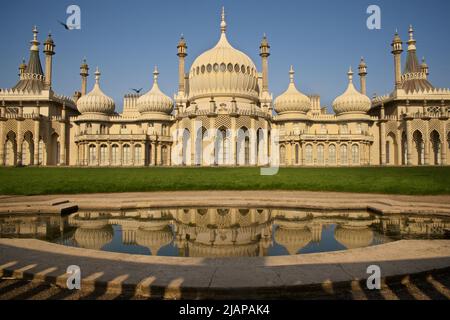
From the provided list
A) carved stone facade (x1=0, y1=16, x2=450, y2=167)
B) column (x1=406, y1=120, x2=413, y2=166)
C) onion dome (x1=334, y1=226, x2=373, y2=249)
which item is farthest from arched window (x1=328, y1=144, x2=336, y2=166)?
onion dome (x1=334, y1=226, x2=373, y2=249)

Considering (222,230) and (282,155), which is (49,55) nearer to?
(282,155)

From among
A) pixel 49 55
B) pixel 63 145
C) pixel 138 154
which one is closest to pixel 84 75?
pixel 49 55

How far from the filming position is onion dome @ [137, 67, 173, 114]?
49625 mm

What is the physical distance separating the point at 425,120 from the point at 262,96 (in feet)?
74.8

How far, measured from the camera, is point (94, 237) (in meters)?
8.19

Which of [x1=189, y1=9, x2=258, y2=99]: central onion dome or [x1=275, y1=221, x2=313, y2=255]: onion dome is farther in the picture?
[x1=189, y1=9, x2=258, y2=99]: central onion dome

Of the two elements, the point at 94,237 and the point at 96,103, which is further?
the point at 96,103

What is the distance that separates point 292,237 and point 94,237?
4788 millimetres

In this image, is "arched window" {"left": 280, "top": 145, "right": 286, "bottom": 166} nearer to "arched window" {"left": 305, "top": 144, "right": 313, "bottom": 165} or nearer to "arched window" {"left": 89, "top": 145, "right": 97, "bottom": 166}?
"arched window" {"left": 305, "top": 144, "right": 313, "bottom": 165}

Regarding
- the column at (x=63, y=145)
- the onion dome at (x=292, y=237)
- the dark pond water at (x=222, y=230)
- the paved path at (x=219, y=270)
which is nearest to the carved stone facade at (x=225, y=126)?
the column at (x=63, y=145)

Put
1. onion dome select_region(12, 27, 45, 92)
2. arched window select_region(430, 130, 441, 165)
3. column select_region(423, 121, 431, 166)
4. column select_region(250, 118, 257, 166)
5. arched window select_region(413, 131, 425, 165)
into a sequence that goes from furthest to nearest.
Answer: onion dome select_region(12, 27, 45, 92), arched window select_region(430, 130, 441, 165), arched window select_region(413, 131, 425, 165), column select_region(423, 121, 431, 166), column select_region(250, 118, 257, 166)

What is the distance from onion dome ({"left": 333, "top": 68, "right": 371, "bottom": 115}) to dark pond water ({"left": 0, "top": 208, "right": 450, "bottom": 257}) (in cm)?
4100
